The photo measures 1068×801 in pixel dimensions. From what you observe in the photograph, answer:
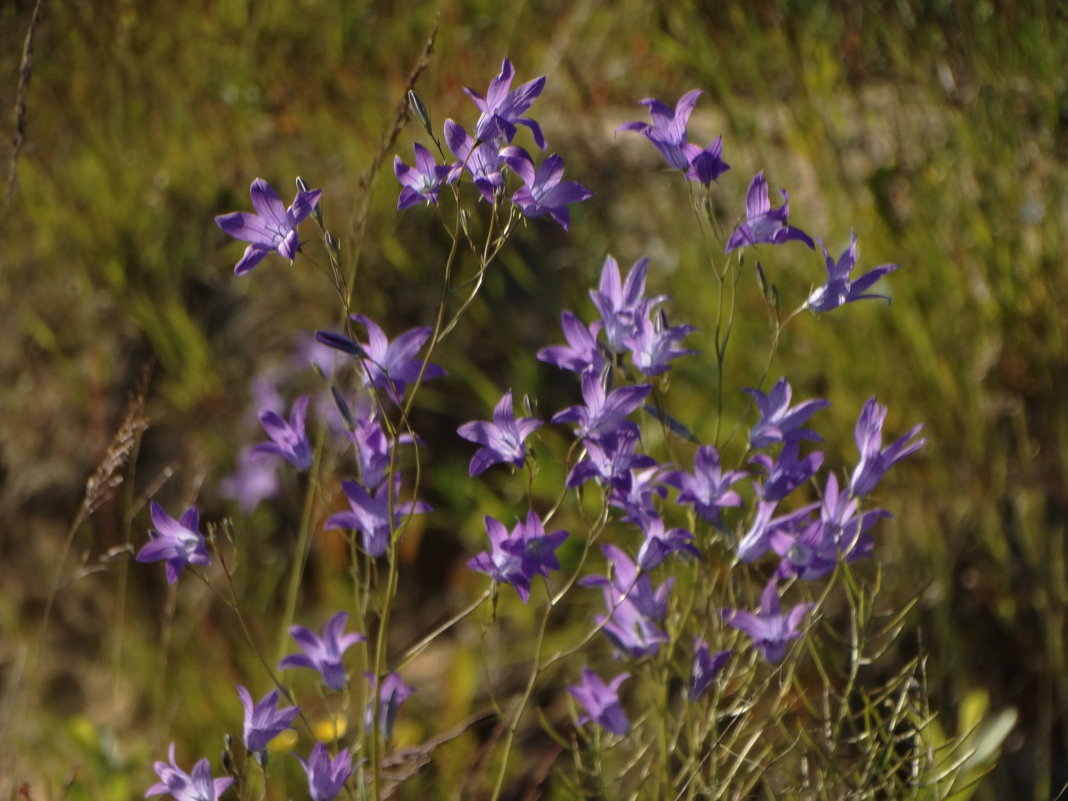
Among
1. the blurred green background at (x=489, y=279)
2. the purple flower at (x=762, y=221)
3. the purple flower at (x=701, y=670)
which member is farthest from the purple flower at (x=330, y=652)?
the blurred green background at (x=489, y=279)

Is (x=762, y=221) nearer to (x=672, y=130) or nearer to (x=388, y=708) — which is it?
(x=672, y=130)

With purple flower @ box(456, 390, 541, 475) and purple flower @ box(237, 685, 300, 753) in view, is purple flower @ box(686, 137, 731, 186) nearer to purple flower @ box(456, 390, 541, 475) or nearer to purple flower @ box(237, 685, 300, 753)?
purple flower @ box(456, 390, 541, 475)

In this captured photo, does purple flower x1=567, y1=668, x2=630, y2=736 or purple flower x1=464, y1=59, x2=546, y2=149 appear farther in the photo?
purple flower x1=567, y1=668, x2=630, y2=736

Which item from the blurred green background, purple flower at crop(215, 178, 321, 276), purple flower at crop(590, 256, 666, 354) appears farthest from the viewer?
the blurred green background

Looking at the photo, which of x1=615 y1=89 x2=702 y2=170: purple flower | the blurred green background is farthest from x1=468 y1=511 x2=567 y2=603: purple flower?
the blurred green background

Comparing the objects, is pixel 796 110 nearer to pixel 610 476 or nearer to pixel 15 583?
pixel 610 476

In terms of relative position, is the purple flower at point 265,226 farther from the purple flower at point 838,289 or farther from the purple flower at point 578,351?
the purple flower at point 838,289
